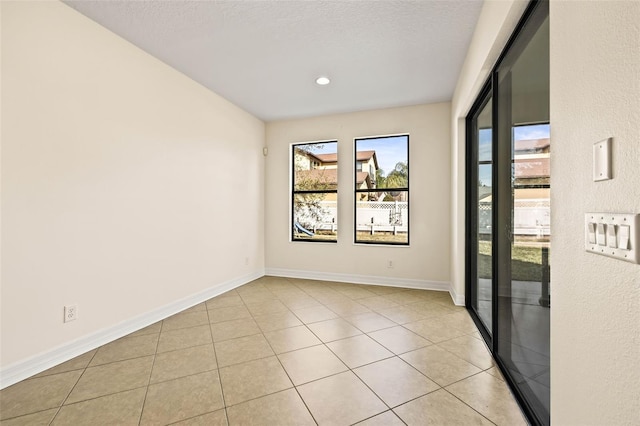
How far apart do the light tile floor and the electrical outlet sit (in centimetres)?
31

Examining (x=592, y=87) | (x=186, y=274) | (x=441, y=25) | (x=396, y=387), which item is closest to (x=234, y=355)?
(x=396, y=387)

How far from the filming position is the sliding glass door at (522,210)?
149cm

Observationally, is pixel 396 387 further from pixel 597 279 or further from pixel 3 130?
pixel 3 130

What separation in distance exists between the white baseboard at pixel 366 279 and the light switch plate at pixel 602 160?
311cm

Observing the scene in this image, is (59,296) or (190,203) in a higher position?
(190,203)

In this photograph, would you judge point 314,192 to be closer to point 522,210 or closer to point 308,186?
point 308,186

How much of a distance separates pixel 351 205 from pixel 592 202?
3833 millimetres

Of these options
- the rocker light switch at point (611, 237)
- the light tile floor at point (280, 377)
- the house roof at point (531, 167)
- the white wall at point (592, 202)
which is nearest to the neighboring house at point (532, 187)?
the house roof at point (531, 167)

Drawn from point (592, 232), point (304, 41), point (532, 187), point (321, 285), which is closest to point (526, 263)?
point (532, 187)

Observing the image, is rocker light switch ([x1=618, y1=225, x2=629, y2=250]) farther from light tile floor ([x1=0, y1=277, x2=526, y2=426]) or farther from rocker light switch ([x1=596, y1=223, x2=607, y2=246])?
light tile floor ([x1=0, y1=277, x2=526, y2=426])

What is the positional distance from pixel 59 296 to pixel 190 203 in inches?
60.5

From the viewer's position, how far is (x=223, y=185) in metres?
4.11

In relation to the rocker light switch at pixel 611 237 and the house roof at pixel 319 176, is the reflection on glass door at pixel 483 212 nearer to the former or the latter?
the rocker light switch at pixel 611 237

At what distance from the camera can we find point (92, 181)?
2463 millimetres
